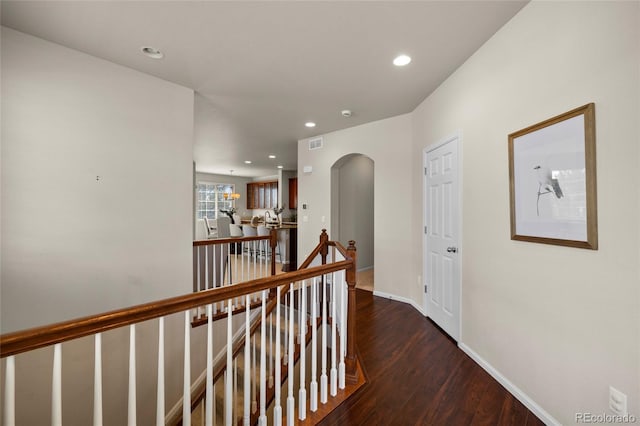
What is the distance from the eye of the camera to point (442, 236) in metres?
3.00

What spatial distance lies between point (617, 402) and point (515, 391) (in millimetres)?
694

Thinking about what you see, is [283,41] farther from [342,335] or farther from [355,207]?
[355,207]

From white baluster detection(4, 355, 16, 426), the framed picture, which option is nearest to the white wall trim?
the framed picture

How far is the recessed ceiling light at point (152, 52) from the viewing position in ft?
7.50

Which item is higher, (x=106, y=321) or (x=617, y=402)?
(x=106, y=321)

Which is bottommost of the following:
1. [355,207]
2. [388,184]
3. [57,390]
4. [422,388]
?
[422,388]

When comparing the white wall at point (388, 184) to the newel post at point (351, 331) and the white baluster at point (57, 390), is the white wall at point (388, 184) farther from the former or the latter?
the white baluster at point (57, 390)

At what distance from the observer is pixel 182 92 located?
119 inches

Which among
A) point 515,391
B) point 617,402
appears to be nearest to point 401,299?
point 515,391

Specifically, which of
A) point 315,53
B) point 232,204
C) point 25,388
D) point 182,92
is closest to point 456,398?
point 315,53

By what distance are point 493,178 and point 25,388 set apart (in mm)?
3905

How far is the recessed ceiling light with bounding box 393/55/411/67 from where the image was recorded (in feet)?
7.91

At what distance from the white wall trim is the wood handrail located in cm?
188

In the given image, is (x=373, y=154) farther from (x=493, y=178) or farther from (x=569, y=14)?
(x=569, y=14)
